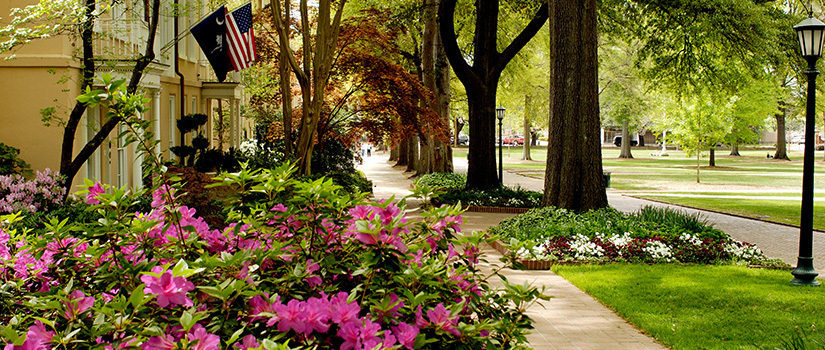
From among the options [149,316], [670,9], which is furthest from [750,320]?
[670,9]

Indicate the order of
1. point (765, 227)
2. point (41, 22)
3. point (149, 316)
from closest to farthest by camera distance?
point (149, 316), point (41, 22), point (765, 227)

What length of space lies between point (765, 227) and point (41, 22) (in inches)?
580

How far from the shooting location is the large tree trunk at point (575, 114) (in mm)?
13969

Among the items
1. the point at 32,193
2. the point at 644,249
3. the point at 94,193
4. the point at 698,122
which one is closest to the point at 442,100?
the point at 644,249

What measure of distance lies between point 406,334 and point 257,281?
2.06 feet

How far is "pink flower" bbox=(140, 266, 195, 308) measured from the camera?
2559 millimetres

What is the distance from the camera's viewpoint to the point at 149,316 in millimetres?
2740

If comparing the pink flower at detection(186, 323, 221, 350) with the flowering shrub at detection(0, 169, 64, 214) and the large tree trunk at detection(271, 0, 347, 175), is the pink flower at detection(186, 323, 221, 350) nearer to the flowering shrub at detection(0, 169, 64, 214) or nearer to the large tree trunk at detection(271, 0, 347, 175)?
the flowering shrub at detection(0, 169, 64, 214)

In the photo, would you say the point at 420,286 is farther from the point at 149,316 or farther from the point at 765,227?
the point at 765,227

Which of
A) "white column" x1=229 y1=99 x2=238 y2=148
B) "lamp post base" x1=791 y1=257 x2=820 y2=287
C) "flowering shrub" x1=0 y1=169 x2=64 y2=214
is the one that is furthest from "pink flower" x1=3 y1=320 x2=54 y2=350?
"white column" x1=229 y1=99 x2=238 y2=148

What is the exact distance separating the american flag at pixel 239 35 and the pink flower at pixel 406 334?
1521cm

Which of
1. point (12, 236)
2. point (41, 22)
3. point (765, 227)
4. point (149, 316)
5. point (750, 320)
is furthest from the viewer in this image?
point (765, 227)

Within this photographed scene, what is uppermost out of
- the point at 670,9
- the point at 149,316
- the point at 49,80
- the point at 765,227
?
the point at 670,9

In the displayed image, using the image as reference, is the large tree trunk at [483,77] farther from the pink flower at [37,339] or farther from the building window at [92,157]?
the pink flower at [37,339]
